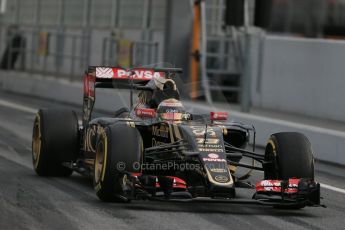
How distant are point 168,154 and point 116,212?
45.8 inches

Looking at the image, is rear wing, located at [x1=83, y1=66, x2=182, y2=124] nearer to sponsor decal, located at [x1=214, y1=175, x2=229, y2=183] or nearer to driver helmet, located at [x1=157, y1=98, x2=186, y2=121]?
driver helmet, located at [x1=157, y1=98, x2=186, y2=121]

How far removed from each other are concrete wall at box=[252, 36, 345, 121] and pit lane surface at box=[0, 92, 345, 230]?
879 cm

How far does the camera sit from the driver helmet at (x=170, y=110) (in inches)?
463

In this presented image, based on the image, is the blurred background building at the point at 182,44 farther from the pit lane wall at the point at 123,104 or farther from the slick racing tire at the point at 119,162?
the slick racing tire at the point at 119,162

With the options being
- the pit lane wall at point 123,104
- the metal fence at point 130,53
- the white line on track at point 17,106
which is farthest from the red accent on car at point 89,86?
the metal fence at point 130,53

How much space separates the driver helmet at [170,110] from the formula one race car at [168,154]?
1 cm

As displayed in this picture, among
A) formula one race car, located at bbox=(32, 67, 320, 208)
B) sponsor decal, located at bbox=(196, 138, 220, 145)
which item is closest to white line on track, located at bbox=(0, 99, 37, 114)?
formula one race car, located at bbox=(32, 67, 320, 208)

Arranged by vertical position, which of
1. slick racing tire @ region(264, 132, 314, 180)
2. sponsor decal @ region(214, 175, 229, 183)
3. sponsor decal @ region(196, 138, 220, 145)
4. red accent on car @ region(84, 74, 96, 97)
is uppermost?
red accent on car @ region(84, 74, 96, 97)

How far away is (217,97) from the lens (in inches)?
1061

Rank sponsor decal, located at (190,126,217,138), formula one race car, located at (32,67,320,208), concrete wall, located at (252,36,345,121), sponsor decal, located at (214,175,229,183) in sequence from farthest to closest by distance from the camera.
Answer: concrete wall, located at (252,36,345,121) → sponsor decal, located at (190,126,217,138) → formula one race car, located at (32,67,320,208) → sponsor decal, located at (214,175,229,183)

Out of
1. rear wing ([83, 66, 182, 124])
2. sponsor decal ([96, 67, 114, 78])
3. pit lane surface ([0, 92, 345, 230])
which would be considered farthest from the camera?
sponsor decal ([96, 67, 114, 78])

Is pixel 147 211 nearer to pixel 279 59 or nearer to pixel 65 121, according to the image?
pixel 65 121

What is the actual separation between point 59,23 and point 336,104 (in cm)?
1550

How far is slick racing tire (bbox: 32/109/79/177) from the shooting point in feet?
41.8
